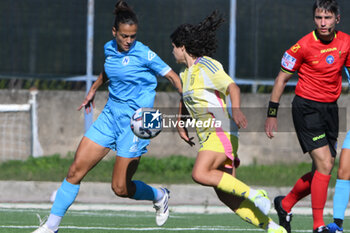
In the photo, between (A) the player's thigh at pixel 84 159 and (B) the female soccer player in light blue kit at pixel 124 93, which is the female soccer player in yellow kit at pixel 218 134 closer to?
(B) the female soccer player in light blue kit at pixel 124 93

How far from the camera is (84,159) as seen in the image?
25.8 ft

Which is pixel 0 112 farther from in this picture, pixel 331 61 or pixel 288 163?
pixel 331 61

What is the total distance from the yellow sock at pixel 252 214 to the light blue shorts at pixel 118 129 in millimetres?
1443

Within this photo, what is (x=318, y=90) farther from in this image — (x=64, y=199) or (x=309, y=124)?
(x=64, y=199)

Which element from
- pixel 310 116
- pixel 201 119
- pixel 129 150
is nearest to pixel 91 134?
pixel 129 150

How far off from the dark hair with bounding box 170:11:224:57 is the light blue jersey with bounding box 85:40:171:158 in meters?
0.57

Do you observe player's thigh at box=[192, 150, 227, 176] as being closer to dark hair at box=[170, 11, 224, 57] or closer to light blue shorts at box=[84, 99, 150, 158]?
dark hair at box=[170, 11, 224, 57]

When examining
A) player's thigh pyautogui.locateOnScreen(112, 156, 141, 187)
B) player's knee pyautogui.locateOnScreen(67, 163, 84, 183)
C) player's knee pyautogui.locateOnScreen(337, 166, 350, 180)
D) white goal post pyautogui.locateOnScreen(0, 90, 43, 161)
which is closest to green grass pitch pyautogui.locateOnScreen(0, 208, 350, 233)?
player's thigh pyautogui.locateOnScreen(112, 156, 141, 187)

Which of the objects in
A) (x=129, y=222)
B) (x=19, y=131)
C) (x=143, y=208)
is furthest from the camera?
(x=19, y=131)

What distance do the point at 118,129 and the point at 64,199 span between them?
36.1 inches

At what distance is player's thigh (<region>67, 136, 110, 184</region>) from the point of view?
25.7 ft

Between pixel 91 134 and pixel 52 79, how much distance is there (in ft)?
19.1

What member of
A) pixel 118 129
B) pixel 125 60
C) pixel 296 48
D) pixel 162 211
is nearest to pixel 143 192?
pixel 162 211

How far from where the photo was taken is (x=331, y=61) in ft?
26.1
